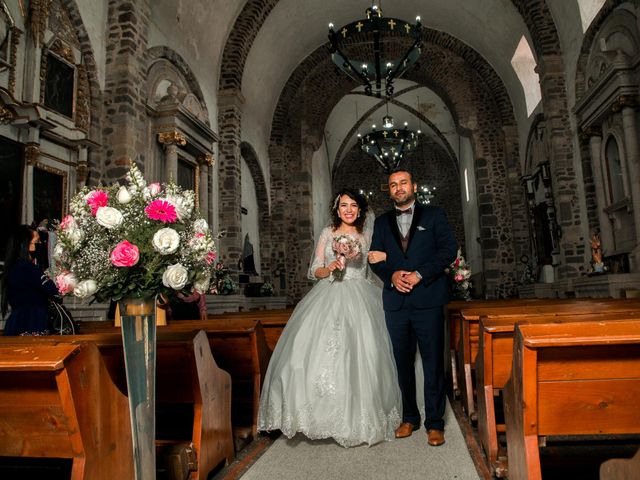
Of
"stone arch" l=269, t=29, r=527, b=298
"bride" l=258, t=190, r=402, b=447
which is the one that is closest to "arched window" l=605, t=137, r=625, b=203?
"stone arch" l=269, t=29, r=527, b=298

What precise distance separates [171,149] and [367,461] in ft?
24.6

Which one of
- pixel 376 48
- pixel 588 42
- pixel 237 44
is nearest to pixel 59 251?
pixel 376 48

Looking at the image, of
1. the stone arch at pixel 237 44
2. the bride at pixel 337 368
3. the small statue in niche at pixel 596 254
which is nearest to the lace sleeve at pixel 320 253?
the bride at pixel 337 368

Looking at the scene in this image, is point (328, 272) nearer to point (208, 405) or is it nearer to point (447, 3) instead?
point (208, 405)

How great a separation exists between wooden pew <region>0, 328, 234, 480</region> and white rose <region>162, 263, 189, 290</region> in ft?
2.30

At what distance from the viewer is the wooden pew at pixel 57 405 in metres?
1.76

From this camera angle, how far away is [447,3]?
44.2ft

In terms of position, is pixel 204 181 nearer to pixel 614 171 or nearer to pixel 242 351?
pixel 242 351

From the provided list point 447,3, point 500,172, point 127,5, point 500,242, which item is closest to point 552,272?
point 500,242

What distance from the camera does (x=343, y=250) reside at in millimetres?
3672

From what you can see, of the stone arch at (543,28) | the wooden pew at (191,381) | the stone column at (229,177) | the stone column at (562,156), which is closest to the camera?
the wooden pew at (191,381)

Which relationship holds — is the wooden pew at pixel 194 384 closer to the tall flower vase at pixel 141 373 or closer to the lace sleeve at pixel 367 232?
the tall flower vase at pixel 141 373

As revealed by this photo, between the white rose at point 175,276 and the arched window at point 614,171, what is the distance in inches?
359

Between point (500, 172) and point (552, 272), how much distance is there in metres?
4.68
